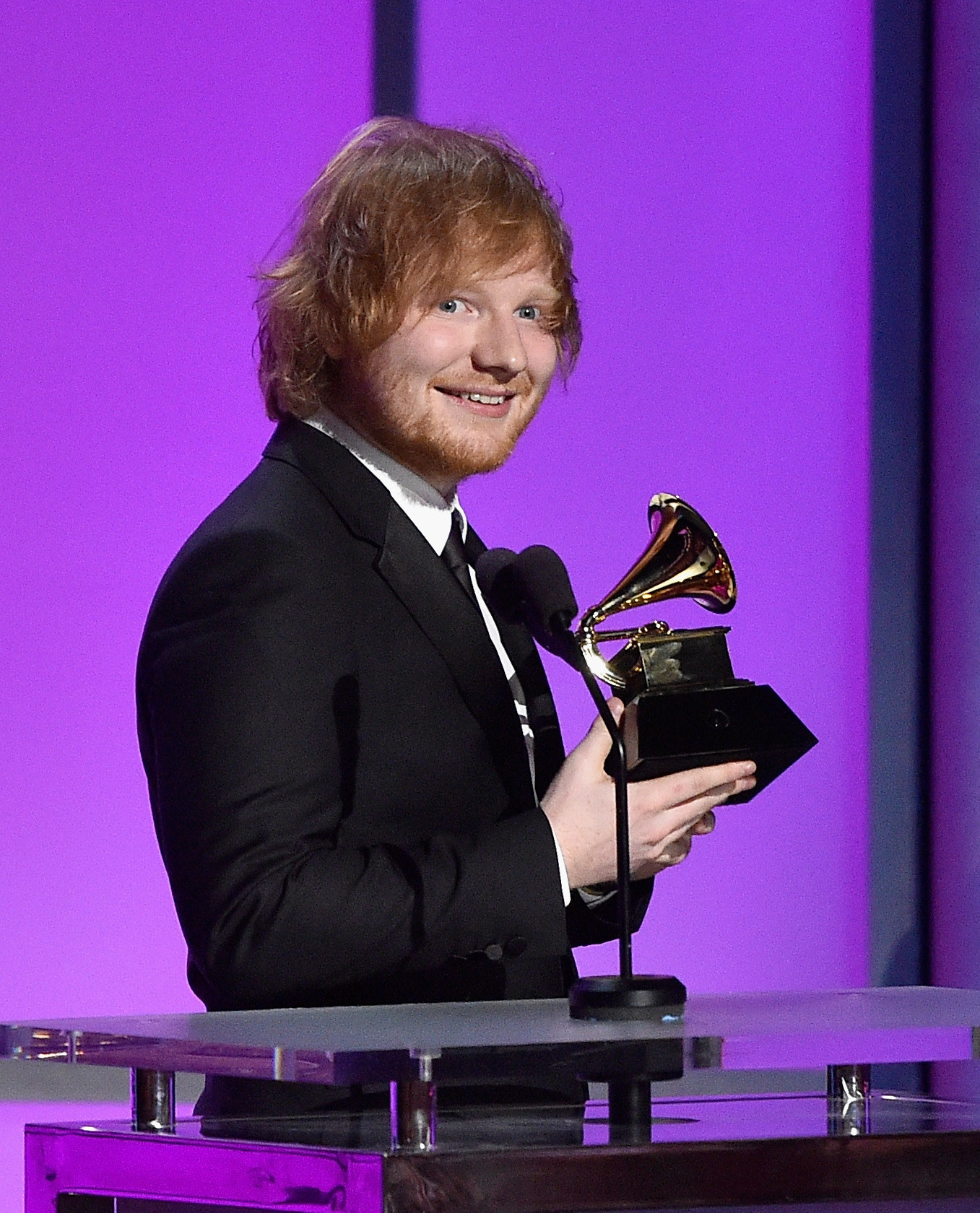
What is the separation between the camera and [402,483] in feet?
6.79

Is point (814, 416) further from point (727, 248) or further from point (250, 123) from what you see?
point (250, 123)

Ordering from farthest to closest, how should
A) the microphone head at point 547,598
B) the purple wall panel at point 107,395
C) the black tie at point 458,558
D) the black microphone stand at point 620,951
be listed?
the purple wall panel at point 107,395 < the black tie at point 458,558 < the microphone head at point 547,598 < the black microphone stand at point 620,951

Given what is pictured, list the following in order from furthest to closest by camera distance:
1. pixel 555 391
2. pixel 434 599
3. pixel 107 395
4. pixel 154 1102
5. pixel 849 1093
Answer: pixel 555 391
pixel 107 395
pixel 434 599
pixel 849 1093
pixel 154 1102

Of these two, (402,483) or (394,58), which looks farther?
(394,58)

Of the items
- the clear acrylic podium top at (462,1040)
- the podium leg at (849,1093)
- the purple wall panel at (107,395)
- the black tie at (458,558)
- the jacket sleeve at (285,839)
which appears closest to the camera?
the clear acrylic podium top at (462,1040)

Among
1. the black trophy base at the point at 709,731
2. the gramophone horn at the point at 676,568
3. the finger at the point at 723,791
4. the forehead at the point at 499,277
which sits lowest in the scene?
the finger at the point at 723,791

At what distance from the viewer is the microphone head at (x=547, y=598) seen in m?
1.53

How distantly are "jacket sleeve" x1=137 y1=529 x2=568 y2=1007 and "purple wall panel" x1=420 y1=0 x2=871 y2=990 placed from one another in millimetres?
1775

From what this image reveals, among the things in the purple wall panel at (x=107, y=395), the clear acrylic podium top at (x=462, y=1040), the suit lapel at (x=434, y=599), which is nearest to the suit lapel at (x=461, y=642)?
the suit lapel at (x=434, y=599)

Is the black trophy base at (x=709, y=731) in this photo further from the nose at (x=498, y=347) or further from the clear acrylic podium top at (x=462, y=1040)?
the nose at (x=498, y=347)

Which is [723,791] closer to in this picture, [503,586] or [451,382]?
[503,586]

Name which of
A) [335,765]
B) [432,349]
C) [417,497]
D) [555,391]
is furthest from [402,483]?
[555,391]

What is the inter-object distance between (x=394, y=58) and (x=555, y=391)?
63 cm

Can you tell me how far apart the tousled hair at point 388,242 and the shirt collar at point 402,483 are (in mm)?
34
